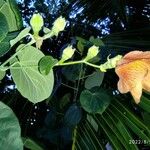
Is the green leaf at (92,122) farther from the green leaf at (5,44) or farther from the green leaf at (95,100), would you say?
the green leaf at (5,44)

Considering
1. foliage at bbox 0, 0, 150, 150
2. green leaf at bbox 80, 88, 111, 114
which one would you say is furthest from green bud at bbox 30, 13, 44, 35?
green leaf at bbox 80, 88, 111, 114

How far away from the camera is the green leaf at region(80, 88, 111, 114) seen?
977mm

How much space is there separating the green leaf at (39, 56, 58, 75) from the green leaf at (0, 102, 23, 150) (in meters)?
0.09

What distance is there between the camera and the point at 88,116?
114 cm

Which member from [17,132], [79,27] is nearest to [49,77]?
[17,132]

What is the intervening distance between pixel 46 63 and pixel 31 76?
2.1 inches

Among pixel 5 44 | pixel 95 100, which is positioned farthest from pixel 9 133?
pixel 95 100

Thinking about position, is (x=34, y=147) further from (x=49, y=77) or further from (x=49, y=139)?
(x=49, y=77)

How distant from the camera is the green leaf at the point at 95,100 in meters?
0.98

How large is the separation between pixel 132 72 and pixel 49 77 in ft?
0.35

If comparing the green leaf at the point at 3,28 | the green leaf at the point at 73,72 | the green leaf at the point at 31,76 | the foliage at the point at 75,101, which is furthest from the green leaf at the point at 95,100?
the green leaf at the point at 3,28

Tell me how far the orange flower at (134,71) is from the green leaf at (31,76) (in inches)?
3.6

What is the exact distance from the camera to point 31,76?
508 mm

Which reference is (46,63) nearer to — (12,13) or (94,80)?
(12,13)
